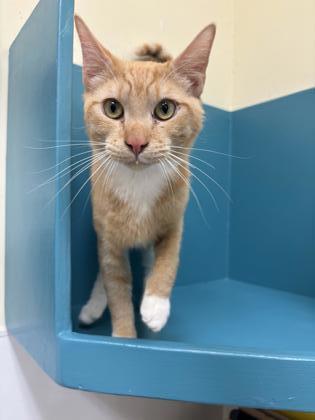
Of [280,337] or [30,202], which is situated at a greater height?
[30,202]

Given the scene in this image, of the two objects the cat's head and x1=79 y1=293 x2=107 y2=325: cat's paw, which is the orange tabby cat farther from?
x1=79 y1=293 x2=107 y2=325: cat's paw

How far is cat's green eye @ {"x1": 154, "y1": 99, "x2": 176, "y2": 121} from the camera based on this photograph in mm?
699

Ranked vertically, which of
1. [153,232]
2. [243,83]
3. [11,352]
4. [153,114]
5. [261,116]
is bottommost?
[11,352]

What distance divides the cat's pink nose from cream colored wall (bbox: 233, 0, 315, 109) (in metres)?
0.72

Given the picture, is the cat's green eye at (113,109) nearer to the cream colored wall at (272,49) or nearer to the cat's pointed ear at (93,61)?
the cat's pointed ear at (93,61)

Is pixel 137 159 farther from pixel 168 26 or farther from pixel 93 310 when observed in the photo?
pixel 168 26

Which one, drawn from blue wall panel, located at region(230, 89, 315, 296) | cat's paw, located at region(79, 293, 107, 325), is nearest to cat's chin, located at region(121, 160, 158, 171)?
cat's paw, located at region(79, 293, 107, 325)

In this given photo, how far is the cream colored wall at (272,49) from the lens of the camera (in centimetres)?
114

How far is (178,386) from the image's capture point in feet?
1.87

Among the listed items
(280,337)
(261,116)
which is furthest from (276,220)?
(280,337)

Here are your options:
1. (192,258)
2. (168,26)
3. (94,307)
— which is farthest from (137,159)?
(168,26)

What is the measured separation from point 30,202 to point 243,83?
911mm

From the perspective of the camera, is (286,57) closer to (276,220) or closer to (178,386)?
(276,220)

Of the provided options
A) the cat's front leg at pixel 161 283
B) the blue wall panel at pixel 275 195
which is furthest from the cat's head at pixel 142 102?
the blue wall panel at pixel 275 195
